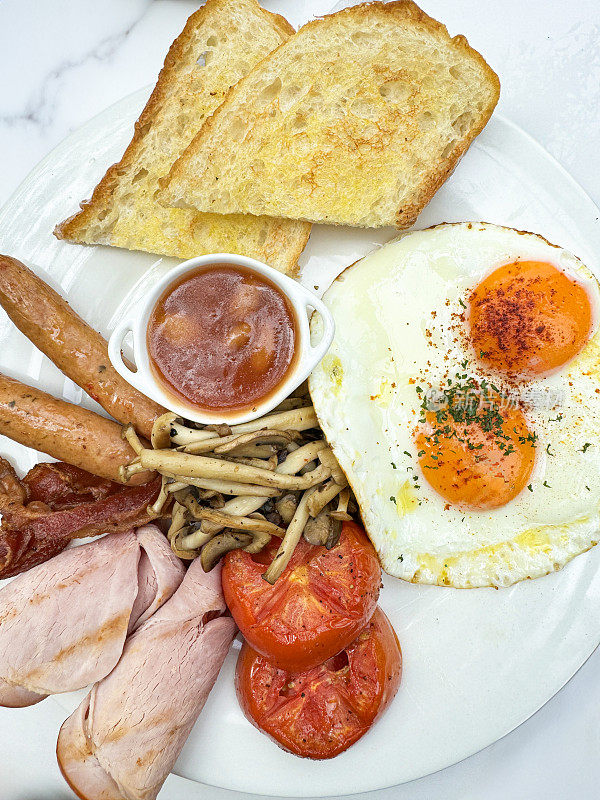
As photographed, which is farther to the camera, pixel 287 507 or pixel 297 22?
pixel 297 22

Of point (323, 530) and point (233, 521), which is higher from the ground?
point (233, 521)

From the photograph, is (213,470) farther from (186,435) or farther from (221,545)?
(221,545)

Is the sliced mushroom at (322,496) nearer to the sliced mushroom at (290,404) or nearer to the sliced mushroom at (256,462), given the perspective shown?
the sliced mushroom at (256,462)

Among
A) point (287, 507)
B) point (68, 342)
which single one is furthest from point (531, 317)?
point (68, 342)

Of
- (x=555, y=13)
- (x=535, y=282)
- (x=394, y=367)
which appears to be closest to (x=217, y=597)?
(x=394, y=367)

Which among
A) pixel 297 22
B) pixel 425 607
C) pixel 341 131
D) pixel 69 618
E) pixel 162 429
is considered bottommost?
pixel 425 607

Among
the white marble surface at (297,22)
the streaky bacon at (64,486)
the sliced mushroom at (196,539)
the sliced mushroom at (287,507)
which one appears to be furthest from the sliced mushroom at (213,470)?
the white marble surface at (297,22)

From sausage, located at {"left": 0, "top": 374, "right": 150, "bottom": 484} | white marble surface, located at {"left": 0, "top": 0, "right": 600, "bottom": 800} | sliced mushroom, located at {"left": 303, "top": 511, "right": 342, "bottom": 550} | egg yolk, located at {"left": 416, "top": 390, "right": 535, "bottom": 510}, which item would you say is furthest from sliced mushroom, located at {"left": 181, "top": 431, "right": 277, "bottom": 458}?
white marble surface, located at {"left": 0, "top": 0, "right": 600, "bottom": 800}

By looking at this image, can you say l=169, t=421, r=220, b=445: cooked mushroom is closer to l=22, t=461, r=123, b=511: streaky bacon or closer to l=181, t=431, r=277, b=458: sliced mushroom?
l=181, t=431, r=277, b=458: sliced mushroom
